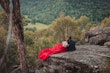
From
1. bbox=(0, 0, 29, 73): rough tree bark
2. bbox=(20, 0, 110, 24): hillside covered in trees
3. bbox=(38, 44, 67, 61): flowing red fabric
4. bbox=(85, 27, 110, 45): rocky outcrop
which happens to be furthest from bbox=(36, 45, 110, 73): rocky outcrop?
bbox=(20, 0, 110, 24): hillside covered in trees

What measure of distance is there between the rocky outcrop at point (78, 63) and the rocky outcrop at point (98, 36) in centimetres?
596

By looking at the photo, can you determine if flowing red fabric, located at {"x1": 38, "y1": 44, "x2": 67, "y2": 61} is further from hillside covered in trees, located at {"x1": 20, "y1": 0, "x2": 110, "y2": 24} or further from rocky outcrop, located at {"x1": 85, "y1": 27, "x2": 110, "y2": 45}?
hillside covered in trees, located at {"x1": 20, "y1": 0, "x2": 110, "y2": 24}

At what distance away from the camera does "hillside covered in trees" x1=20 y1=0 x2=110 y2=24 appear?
459ft

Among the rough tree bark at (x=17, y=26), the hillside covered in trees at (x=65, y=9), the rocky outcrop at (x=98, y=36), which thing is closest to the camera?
the rough tree bark at (x=17, y=26)

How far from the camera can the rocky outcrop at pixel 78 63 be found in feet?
32.4

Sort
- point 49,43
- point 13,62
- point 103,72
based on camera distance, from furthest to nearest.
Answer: point 49,43 < point 13,62 < point 103,72

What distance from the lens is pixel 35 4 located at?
170 m

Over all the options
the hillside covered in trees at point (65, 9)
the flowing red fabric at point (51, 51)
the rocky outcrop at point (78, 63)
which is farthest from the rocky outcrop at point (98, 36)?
the hillside covered in trees at point (65, 9)

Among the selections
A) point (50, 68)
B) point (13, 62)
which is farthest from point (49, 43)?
point (50, 68)

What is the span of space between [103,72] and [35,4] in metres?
163

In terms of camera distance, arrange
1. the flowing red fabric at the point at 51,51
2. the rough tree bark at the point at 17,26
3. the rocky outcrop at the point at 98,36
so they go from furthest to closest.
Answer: the rocky outcrop at the point at 98,36 < the flowing red fabric at the point at 51,51 < the rough tree bark at the point at 17,26

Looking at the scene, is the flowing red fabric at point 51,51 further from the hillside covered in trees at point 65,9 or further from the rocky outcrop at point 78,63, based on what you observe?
the hillside covered in trees at point 65,9

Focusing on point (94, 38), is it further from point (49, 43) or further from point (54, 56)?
point (49, 43)

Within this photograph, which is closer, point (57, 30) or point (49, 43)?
point (49, 43)
